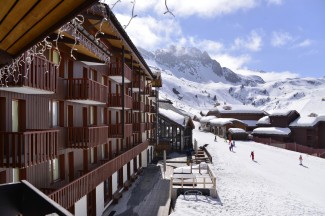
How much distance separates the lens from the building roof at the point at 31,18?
2277 mm

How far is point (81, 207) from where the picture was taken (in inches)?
615

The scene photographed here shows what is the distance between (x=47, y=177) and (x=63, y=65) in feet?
16.5

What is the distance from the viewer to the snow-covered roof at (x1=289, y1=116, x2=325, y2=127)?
178 ft

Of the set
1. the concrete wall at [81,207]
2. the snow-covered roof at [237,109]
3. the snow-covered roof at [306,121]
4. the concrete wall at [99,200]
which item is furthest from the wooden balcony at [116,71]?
the snow-covered roof at [237,109]

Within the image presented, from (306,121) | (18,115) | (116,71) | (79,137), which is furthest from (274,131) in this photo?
(18,115)

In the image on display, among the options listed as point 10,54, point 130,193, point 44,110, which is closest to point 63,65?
point 44,110

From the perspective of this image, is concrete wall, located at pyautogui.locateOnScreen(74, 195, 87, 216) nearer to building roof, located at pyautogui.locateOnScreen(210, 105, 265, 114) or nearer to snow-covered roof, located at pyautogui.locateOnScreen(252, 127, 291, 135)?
snow-covered roof, located at pyautogui.locateOnScreen(252, 127, 291, 135)

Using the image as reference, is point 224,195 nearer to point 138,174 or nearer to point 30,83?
point 138,174

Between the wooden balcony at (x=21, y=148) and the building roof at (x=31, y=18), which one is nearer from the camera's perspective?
the building roof at (x=31, y=18)

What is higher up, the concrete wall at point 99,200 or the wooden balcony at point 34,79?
the wooden balcony at point 34,79

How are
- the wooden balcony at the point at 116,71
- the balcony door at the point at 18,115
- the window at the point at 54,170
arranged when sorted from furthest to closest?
1. the wooden balcony at the point at 116,71
2. the window at the point at 54,170
3. the balcony door at the point at 18,115

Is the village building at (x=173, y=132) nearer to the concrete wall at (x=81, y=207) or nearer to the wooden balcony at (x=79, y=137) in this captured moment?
the concrete wall at (x=81, y=207)

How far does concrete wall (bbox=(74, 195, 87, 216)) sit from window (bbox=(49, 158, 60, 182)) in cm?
210

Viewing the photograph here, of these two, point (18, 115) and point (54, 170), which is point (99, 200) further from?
point (18, 115)
